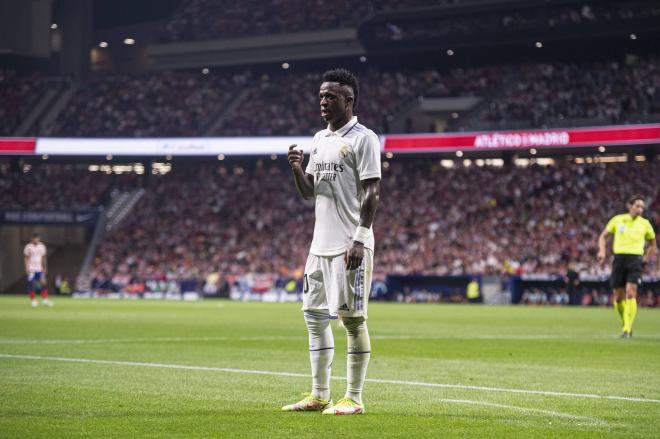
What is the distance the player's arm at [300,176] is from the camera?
843cm

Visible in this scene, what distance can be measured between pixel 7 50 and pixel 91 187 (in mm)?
9535

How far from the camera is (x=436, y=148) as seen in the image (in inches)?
2019

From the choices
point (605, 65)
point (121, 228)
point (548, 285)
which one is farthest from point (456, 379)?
point (121, 228)

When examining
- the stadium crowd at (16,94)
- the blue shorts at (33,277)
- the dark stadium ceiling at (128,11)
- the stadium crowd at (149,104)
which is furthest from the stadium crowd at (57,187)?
the blue shorts at (33,277)

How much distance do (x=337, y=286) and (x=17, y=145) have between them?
5231 centimetres

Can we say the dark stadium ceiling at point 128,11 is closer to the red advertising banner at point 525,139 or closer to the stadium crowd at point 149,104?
the stadium crowd at point 149,104

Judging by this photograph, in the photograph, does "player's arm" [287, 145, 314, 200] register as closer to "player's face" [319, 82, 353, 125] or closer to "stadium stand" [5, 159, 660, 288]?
"player's face" [319, 82, 353, 125]

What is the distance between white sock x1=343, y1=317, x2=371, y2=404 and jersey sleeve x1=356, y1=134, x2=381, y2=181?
1.18 m

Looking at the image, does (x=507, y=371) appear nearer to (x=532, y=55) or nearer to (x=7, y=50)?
(x=532, y=55)

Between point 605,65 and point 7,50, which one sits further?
point 7,50

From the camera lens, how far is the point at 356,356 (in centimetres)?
836

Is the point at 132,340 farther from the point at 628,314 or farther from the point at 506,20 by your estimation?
the point at 506,20

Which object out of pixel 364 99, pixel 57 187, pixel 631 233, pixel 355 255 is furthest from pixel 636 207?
pixel 57 187

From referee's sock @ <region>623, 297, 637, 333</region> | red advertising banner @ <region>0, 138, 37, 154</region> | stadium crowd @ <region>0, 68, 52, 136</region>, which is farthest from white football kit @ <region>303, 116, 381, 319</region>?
stadium crowd @ <region>0, 68, 52, 136</region>
